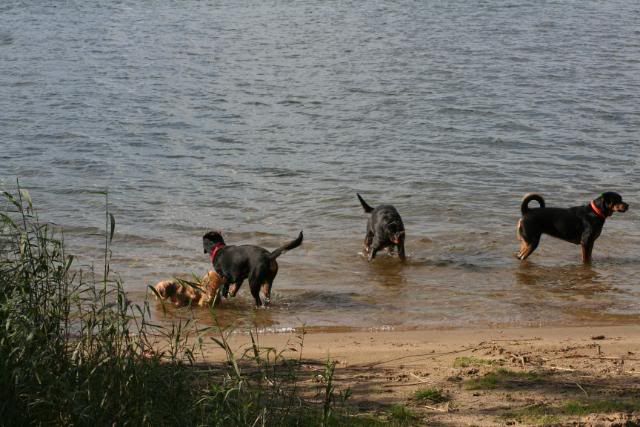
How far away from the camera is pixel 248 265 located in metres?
10.1

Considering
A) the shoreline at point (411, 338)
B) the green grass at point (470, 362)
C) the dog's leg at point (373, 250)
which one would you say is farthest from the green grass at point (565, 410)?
the dog's leg at point (373, 250)

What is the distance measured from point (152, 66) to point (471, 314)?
14557 mm

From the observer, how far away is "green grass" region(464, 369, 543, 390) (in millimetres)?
6715

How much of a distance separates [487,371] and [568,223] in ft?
17.5

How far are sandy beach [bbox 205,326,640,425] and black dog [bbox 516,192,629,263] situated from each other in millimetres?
2788

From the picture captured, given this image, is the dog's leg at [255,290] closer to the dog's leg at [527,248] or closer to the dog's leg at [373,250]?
the dog's leg at [373,250]

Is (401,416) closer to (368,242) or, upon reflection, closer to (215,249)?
(215,249)

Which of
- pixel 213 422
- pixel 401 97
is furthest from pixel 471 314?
pixel 401 97

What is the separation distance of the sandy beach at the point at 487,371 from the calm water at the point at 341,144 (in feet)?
2.65

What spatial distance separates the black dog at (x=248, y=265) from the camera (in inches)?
393

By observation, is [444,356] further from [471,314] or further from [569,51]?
[569,51]

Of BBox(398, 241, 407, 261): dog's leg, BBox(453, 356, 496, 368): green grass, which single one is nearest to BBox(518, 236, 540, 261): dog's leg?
BBox(398, 241, 407, 261): dog's leg

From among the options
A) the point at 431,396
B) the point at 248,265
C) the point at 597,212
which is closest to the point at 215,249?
the point at 248,265

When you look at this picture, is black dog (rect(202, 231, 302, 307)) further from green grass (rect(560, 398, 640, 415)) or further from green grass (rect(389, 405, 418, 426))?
green grass (rect(560, 398, 640, 415))
